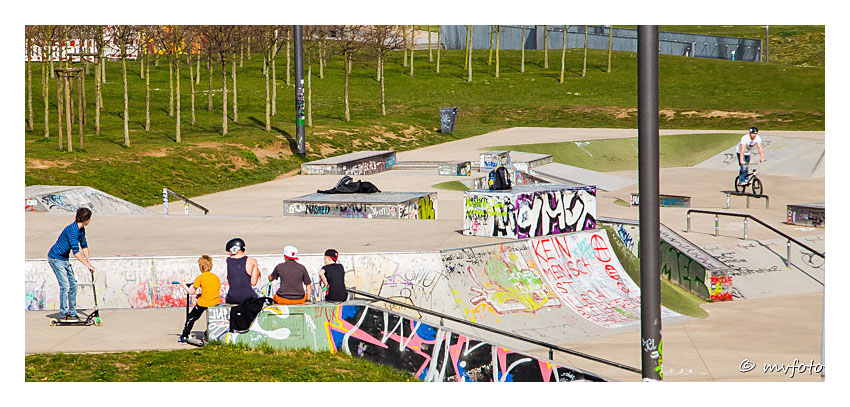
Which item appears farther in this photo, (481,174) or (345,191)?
(481,174)

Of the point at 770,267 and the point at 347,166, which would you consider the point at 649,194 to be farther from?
the point at 347,166

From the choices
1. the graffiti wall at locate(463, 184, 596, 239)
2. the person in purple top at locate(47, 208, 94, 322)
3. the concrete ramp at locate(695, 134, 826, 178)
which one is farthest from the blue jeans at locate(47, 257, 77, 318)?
the concrete ramp at locate(695, 134, 826, 178)

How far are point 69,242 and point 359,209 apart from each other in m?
8.82

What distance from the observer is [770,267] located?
65.4 ft

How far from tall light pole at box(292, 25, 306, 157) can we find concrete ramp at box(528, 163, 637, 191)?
9.24 m

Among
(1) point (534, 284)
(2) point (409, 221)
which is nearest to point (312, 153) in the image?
(2) point (409, 221)

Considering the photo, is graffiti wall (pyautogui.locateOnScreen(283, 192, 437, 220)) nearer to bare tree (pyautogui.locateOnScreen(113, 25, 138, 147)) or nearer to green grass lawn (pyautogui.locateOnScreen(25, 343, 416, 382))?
green grass lawn (pyautogui.locateOnScreen(25, 343, 416, 382))

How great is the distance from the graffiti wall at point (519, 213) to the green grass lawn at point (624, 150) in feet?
71.8

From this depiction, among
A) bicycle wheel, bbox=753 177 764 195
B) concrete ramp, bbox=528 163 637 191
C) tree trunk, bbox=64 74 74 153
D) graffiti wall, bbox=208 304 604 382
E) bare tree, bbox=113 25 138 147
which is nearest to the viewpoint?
graffiti wall, bbox=208 304 604 382

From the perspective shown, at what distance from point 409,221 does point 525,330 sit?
6053mm

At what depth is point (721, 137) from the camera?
Result: 140 feet

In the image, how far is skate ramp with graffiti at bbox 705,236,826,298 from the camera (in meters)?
19.0

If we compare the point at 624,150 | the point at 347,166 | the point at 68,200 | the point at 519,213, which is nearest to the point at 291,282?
the point at 519,213

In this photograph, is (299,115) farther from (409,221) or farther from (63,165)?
(409,221)
